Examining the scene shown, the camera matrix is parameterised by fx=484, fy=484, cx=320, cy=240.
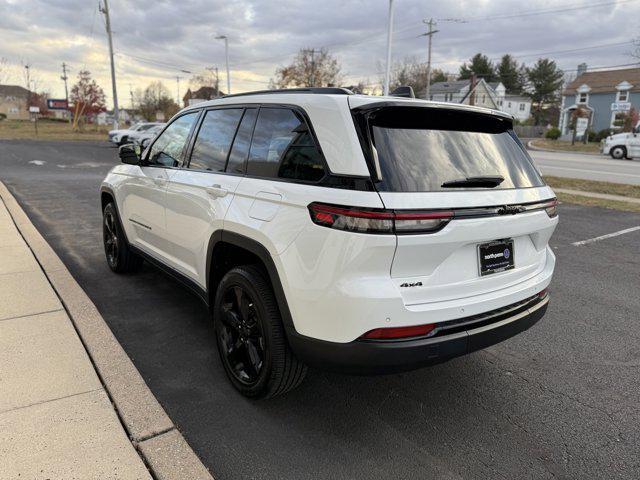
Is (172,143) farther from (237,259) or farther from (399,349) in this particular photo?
(399,349)

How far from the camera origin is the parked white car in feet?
90.9

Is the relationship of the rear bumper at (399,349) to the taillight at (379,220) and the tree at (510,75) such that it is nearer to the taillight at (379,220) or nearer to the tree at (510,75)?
the taillight at (379,220)

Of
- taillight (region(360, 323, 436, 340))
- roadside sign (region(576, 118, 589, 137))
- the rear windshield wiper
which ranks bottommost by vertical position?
taillight (region(360, 323, 436, 340))

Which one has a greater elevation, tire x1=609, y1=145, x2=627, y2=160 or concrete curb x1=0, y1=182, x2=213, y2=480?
tire x1=609, y1=145, x2=627, y2=160

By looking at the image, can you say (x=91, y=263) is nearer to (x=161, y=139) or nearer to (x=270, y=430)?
(x=161, y=139)

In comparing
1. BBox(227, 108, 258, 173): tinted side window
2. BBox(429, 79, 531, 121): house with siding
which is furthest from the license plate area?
BBox(429, 79, 531, 121): house with siding

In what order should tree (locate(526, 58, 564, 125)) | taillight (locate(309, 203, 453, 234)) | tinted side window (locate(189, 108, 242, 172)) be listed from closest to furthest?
taillight (locate(309, 203, 453, 234)), tinted side window (locate(189, 108, 242, 172)), tree (locate(526, 58, 564, 125))

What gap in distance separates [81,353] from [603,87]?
6295 centimetres

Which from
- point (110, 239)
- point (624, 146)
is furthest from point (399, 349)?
point (624, 146)

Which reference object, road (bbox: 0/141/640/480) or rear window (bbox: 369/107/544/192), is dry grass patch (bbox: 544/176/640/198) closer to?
road (bbox: 0/141/640/480)

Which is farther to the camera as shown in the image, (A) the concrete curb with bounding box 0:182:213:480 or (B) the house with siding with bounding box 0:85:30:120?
(B) the house with siding with bounding box 0:85:30:120

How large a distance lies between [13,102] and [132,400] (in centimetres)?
13158

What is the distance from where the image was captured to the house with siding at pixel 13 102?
106 meters

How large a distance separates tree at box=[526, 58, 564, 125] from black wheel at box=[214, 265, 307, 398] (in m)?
94.9
